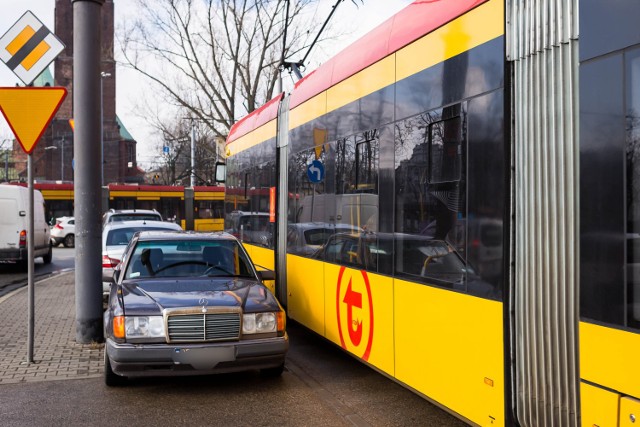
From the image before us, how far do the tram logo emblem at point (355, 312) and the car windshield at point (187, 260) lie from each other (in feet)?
4.60

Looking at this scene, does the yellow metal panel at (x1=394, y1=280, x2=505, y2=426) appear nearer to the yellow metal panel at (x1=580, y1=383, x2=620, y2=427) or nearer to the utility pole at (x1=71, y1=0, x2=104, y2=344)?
the yellow metal panel at (x1=580, y1=383, x2=620, y2=427)

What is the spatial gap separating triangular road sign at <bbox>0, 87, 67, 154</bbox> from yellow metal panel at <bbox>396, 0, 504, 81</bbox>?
13.6 feet

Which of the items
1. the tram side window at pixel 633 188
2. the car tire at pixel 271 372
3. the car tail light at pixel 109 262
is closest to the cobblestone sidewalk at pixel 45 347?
the car tail light at pixel 109 262

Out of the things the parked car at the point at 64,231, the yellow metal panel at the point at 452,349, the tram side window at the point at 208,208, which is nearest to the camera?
the yellow metal panel at the point at 452,349

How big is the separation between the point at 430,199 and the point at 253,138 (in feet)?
22.4

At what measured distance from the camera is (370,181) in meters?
6.05

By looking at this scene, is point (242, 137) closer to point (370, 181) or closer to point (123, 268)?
point (123, 268)

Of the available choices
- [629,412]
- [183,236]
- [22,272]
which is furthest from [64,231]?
[629,412]

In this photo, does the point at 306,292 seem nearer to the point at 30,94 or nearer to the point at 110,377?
the point at 110,377

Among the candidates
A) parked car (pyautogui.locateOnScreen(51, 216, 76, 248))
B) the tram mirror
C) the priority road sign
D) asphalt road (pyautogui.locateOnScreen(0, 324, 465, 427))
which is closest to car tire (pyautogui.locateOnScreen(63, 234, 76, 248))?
parked car (pyautogui.locateOnScreen(51, 216, 76, 248))

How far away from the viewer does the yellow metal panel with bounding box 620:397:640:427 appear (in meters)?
3.00

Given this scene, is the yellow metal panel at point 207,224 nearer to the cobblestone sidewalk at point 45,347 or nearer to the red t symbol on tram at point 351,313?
the cobblestone sidewalk at point 45,347

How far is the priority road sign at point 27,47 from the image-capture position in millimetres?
7934

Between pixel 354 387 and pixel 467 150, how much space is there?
3.23 m
